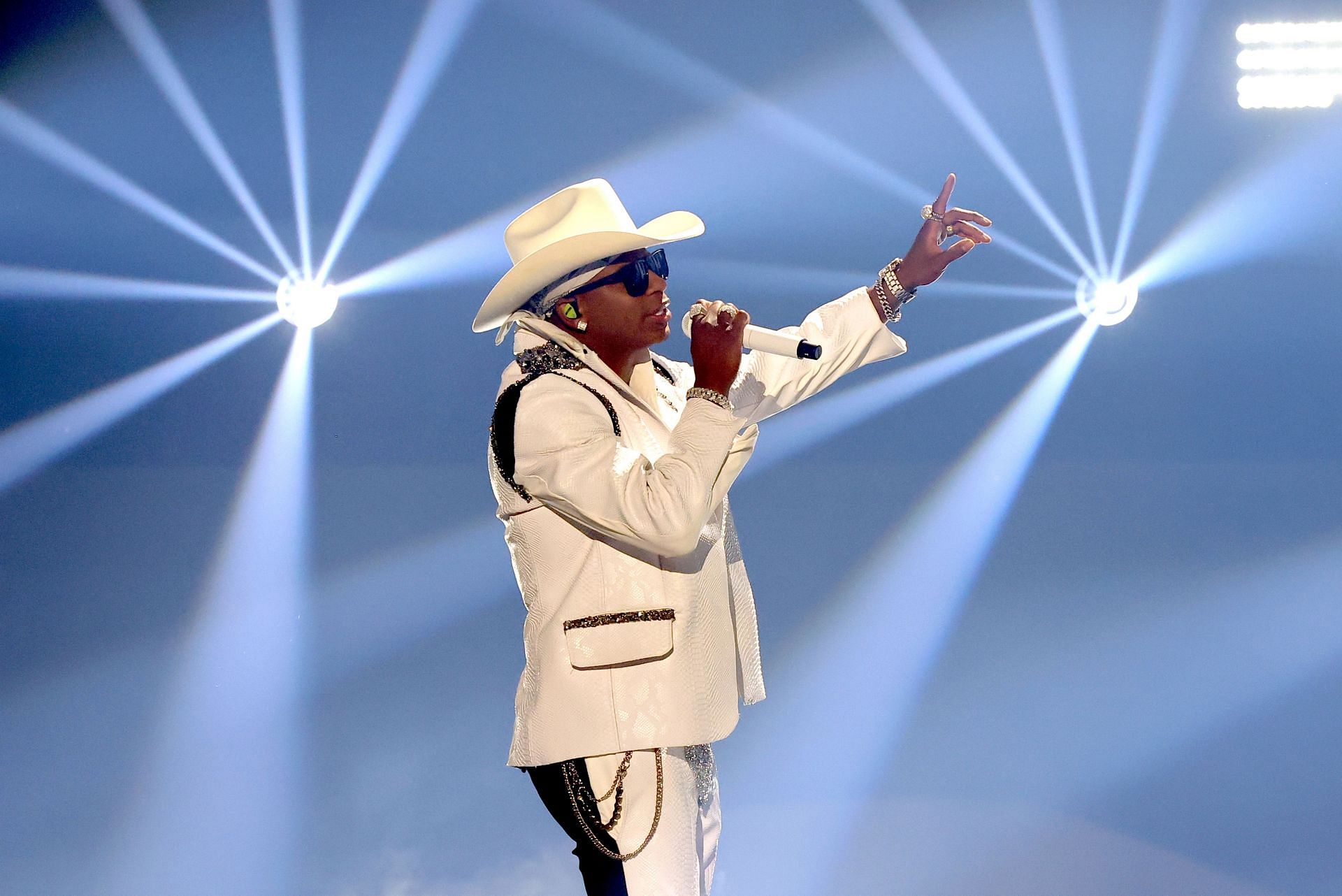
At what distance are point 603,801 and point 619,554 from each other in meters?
0.30

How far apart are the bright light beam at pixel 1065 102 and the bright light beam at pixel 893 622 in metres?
0.30

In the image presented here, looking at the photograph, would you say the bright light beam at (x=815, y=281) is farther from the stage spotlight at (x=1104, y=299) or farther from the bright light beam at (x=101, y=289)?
the bright light beam at (x=101, y=289)

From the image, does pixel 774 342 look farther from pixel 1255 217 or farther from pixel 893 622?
pixel 1255 217

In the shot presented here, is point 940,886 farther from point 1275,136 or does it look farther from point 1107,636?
point 1275,136

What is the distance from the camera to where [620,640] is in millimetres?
1420

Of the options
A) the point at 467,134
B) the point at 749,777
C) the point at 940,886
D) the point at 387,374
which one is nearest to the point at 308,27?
the point at 467,134

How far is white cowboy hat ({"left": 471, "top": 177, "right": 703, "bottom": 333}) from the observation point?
1.49 metres

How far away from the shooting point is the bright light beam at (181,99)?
3377 mm

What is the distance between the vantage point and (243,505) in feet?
11.5

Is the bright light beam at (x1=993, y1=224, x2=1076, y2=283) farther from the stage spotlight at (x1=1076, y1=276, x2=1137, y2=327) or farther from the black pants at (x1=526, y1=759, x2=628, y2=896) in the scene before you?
the black pants at (x1=526, y1=759, x2=628, y2=896)

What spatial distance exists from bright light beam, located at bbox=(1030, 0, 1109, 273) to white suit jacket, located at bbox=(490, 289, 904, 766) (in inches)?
99.3

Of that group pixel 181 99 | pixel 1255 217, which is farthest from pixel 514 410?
pixel 1255 217

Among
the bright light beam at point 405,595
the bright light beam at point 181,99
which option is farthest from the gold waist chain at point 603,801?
the bright light beam at point 181,99

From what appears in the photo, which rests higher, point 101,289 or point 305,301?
point 101,289
